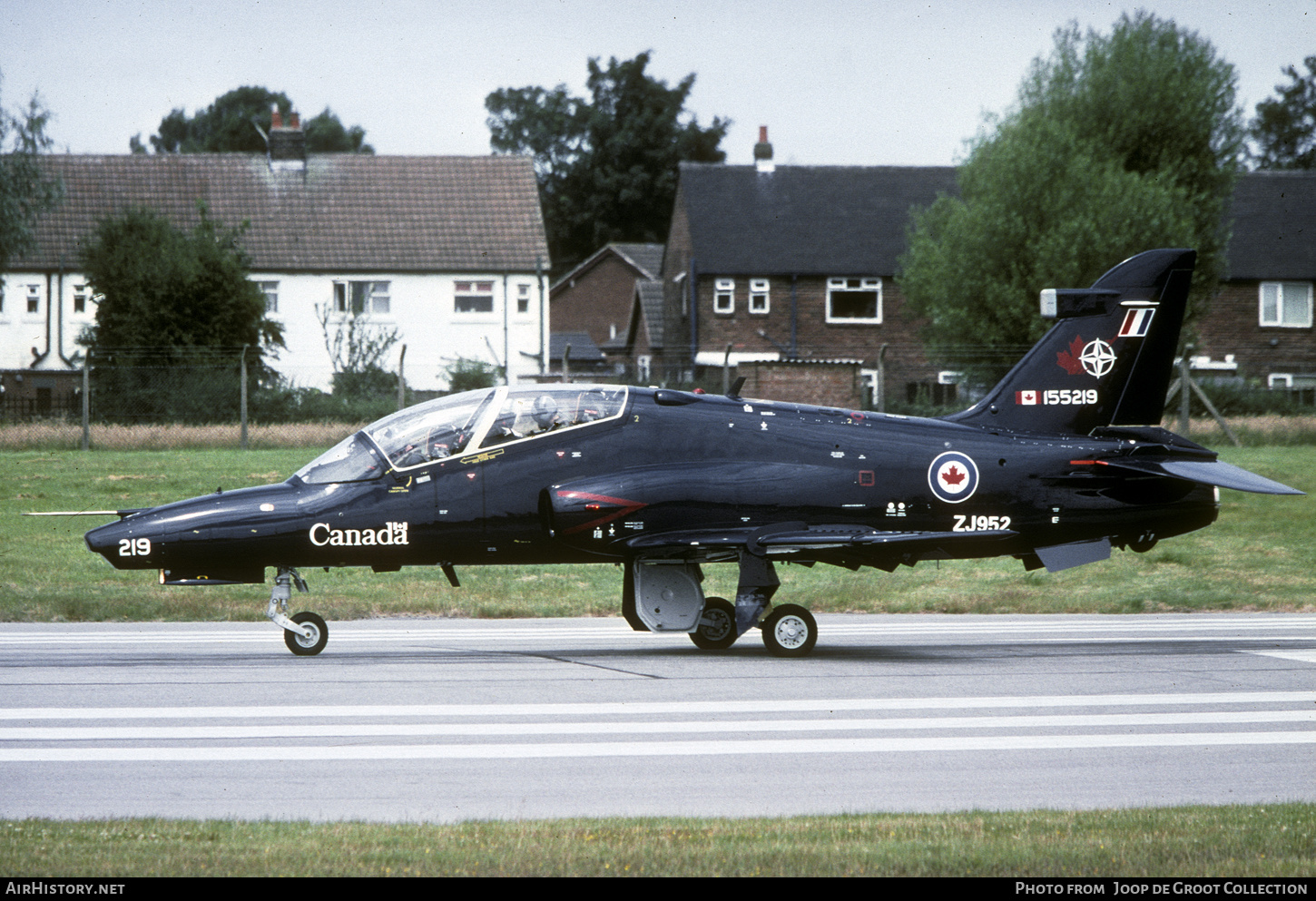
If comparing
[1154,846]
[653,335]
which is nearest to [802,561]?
[1154,846]

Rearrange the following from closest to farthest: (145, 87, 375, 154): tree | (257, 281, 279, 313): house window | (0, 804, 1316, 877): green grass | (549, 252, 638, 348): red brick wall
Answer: (0, 804, 1316, 877): green grass < (257, 281, 279, 313): house window < (549, 252, 638, 348): red brick wall < (145, 87, 375, 154): tree

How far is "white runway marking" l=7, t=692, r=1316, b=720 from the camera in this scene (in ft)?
30.4

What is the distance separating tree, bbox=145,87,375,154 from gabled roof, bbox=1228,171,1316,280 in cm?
6095

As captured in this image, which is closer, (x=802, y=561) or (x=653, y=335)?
(x=802, y=561)

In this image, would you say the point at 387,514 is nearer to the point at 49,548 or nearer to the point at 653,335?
the point at 49,548

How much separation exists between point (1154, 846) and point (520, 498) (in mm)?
7194

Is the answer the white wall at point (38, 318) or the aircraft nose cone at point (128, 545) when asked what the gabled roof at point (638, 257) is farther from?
the aircraft nose cone at point (128, 545)

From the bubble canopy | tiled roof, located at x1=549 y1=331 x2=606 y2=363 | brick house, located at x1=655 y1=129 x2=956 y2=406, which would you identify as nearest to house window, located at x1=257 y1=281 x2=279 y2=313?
tiled roof, located at x1=549 y1=331 x2=606 y2=363

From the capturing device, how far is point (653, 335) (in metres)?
60.8

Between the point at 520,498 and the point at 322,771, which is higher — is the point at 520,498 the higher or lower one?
the higher one

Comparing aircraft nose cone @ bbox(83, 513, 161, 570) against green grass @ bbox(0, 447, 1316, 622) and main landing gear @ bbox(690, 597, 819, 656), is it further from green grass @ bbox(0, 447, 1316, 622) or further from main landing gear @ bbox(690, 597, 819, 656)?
main landing gear @ bbox(690, 597, 819, 656)

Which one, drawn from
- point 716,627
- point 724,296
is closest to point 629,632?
point 716,627

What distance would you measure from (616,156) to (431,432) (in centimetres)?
7299

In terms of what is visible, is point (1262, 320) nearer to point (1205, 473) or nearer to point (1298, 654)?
point (1205, 473)
